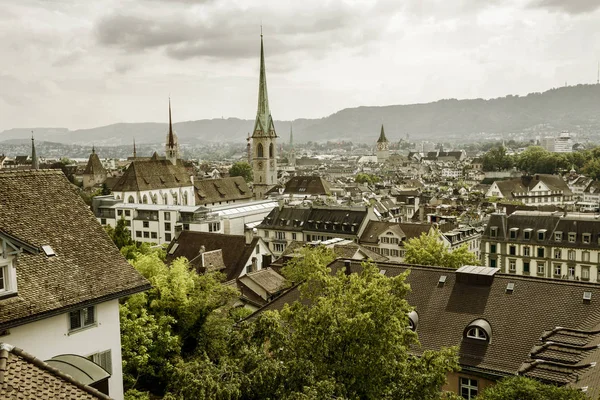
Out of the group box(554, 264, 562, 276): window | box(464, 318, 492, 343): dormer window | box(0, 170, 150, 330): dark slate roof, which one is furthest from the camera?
box(554, 264, 562, 276): window

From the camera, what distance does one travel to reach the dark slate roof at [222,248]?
5731 cm

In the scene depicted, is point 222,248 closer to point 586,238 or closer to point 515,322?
point 515,322

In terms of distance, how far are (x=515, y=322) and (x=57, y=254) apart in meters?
22.3

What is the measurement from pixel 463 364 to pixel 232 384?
17.3 meters

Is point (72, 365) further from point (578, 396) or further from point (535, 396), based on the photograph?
point (578, 396)

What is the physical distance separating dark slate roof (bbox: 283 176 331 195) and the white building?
120 metres

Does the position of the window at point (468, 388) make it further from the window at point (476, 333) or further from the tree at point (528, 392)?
the tree at point (528, 392)

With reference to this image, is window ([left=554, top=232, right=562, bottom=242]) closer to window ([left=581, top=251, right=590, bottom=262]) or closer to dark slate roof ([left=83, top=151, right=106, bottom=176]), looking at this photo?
window ([left=581, top=251, right=590, bottom=262])

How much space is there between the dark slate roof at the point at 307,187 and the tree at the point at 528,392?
397 feet

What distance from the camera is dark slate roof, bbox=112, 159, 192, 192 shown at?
106m

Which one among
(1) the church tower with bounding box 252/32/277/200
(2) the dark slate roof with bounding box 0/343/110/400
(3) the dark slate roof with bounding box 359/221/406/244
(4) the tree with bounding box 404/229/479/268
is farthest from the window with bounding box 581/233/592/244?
(1) the church tower with bounding box 252/32/277/200

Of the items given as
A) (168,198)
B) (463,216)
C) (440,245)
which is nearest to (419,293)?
(440,245)

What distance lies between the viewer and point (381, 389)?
58.6 ft

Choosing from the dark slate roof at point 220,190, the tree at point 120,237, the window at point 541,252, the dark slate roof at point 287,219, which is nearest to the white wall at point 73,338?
the tree at point 120,237
